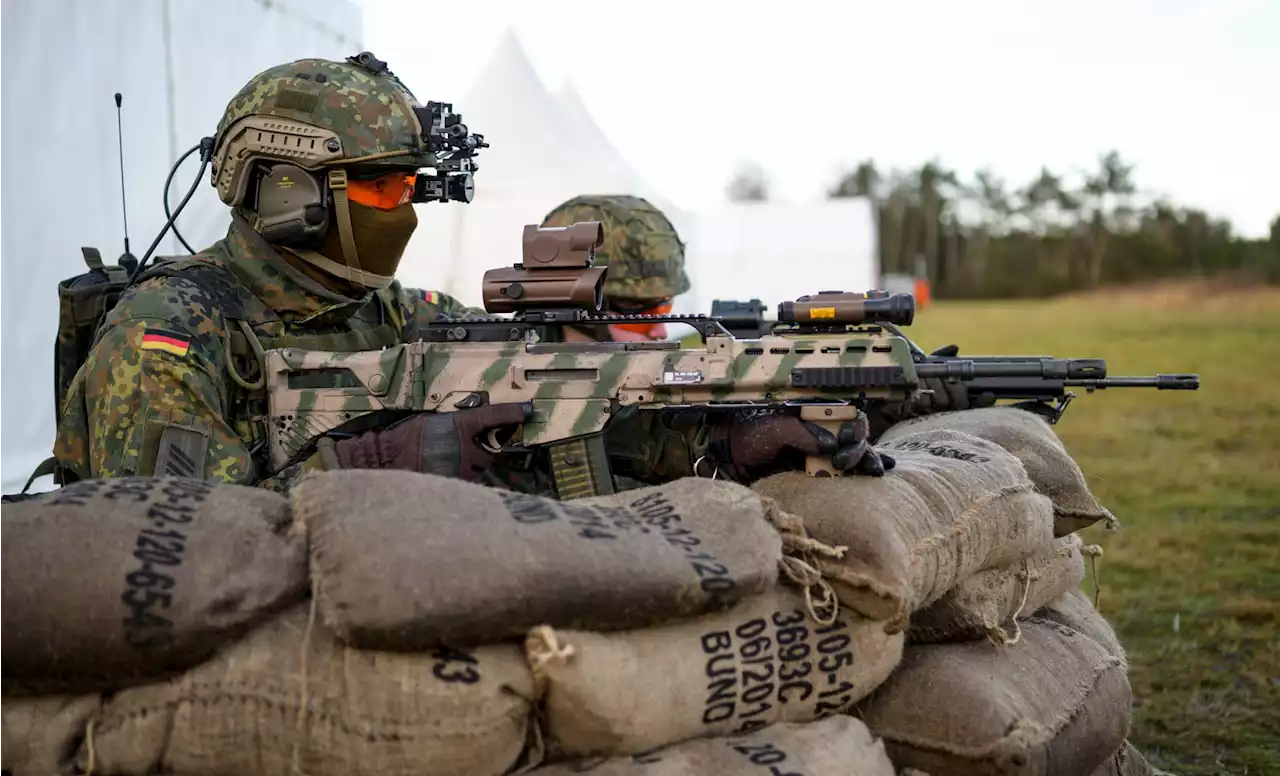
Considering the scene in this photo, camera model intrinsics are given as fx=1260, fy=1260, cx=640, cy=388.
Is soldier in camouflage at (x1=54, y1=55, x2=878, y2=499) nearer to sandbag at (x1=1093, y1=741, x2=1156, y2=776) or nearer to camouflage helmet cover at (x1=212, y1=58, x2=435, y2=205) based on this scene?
camouflage helmet cover at (x1=212, y1=58, x2=435, y2=205)

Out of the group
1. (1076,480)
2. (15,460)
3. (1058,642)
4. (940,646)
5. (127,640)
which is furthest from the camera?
(15,460)

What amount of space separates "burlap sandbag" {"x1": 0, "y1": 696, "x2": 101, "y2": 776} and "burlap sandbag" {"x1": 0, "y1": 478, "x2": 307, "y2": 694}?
0.04 m

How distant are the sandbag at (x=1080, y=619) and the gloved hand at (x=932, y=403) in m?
0.76

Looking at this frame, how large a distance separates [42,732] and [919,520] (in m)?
1.66

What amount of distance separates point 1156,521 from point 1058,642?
4.52m

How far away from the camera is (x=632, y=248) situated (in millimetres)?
5051

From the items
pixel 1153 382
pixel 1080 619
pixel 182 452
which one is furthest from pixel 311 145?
pixel 1153 382

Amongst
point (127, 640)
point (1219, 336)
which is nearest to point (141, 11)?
point (127, 640)

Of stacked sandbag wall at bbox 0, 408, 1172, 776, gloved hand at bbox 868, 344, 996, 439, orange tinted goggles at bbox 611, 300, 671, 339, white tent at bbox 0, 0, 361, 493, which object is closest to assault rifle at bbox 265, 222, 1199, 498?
stacked sandbag wall at bbox 0, 408, 1172, 776

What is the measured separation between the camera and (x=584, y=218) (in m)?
5.18

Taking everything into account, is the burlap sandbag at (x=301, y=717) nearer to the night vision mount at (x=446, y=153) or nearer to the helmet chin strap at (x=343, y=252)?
the helmet chin strap at (x=343, y=252)

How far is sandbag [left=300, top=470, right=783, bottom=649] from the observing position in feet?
6.47

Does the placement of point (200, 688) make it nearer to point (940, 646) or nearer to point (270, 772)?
point (270, 772)

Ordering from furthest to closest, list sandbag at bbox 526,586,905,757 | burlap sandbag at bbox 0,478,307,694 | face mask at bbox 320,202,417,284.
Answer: face mask at bbox 320,202,417,284, sandbag at bbox 526,586,905,757, burlap sandbag at bbox 0,478,307,694
